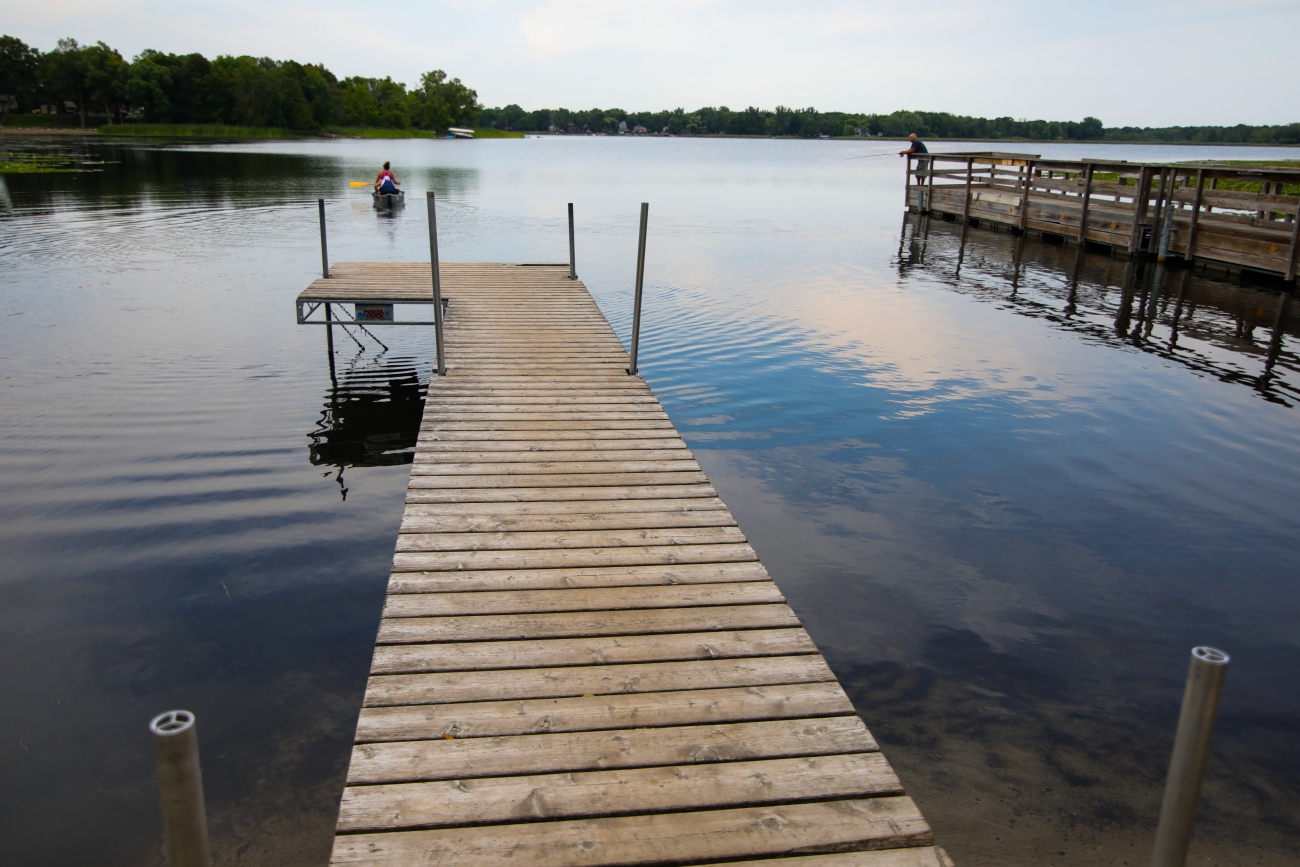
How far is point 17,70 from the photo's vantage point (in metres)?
101

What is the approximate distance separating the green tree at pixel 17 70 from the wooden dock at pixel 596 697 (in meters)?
127

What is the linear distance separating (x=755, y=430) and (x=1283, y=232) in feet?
41.3

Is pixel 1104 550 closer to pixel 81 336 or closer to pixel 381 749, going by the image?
pixel 381 749

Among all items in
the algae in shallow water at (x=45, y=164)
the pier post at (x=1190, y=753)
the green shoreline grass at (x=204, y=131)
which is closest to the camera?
the pier post at (x=1190, y=753)

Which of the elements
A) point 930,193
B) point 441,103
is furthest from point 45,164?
point 441,103

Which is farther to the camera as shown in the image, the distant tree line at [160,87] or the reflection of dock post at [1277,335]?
the distant tree line at [160,87]

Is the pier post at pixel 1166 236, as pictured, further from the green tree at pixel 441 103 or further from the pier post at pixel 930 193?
the green tree at pixel 441 103

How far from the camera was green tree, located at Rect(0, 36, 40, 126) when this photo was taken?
3935 inches

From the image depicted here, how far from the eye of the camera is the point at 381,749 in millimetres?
2861

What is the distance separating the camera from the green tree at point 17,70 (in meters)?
99.9

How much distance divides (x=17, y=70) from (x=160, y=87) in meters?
18.8

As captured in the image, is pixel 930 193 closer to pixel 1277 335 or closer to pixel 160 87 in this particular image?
pixel 1277 335

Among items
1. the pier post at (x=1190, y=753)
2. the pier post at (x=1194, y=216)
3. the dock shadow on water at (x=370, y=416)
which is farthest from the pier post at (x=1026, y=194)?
the pier post at (x=1190, y=753)

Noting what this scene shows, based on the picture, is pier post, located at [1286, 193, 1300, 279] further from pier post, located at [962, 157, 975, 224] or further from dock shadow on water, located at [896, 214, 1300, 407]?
pier post, located at [962, 157, 975, 224]
